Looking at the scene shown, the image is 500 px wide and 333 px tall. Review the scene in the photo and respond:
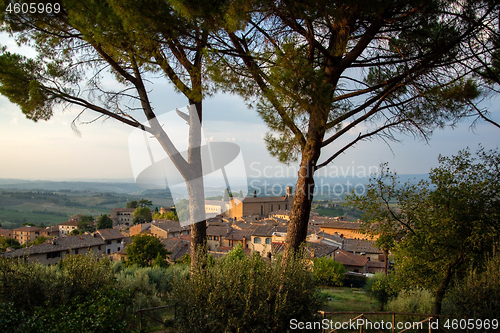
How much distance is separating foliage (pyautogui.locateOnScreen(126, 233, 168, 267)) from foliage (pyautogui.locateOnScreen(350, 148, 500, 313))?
20.4m

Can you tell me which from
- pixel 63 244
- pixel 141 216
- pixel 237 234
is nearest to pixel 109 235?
pixel 63 244

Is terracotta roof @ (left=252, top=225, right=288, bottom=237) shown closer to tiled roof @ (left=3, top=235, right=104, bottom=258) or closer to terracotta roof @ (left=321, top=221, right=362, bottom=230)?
terracotta roof @ (left=321, top=221, right=362, bottom=230)

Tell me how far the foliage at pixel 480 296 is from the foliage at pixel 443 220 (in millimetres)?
741

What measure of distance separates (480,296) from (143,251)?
900 inches

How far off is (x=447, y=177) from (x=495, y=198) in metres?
0.79

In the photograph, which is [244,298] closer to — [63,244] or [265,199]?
[63,244]

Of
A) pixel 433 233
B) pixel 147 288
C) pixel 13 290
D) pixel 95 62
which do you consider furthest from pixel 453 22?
A: pixel 147 288

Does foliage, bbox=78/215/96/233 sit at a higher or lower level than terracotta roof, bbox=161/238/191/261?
lower

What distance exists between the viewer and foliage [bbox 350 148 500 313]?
16.8 ft

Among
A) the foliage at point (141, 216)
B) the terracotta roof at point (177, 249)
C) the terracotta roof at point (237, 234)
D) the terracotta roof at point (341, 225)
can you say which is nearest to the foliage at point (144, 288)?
the terracotta roof at point (177, 249)

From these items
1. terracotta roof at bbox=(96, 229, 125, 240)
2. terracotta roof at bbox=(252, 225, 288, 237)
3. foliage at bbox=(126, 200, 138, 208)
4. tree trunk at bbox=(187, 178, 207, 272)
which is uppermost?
tree trunk at bbox=(187, 178, 207, 272)

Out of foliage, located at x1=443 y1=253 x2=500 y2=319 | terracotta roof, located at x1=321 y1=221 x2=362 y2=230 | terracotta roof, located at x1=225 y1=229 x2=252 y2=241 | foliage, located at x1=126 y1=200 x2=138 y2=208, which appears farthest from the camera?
foliage, located at x1=126 y1=200 x2=138 y2=208

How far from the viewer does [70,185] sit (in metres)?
85.2

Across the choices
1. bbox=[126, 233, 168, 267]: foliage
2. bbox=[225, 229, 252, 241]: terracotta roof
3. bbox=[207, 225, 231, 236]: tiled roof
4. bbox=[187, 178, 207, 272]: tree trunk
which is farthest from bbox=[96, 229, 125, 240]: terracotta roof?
bbox=[187, 178, 207, 272]: tree trunk
